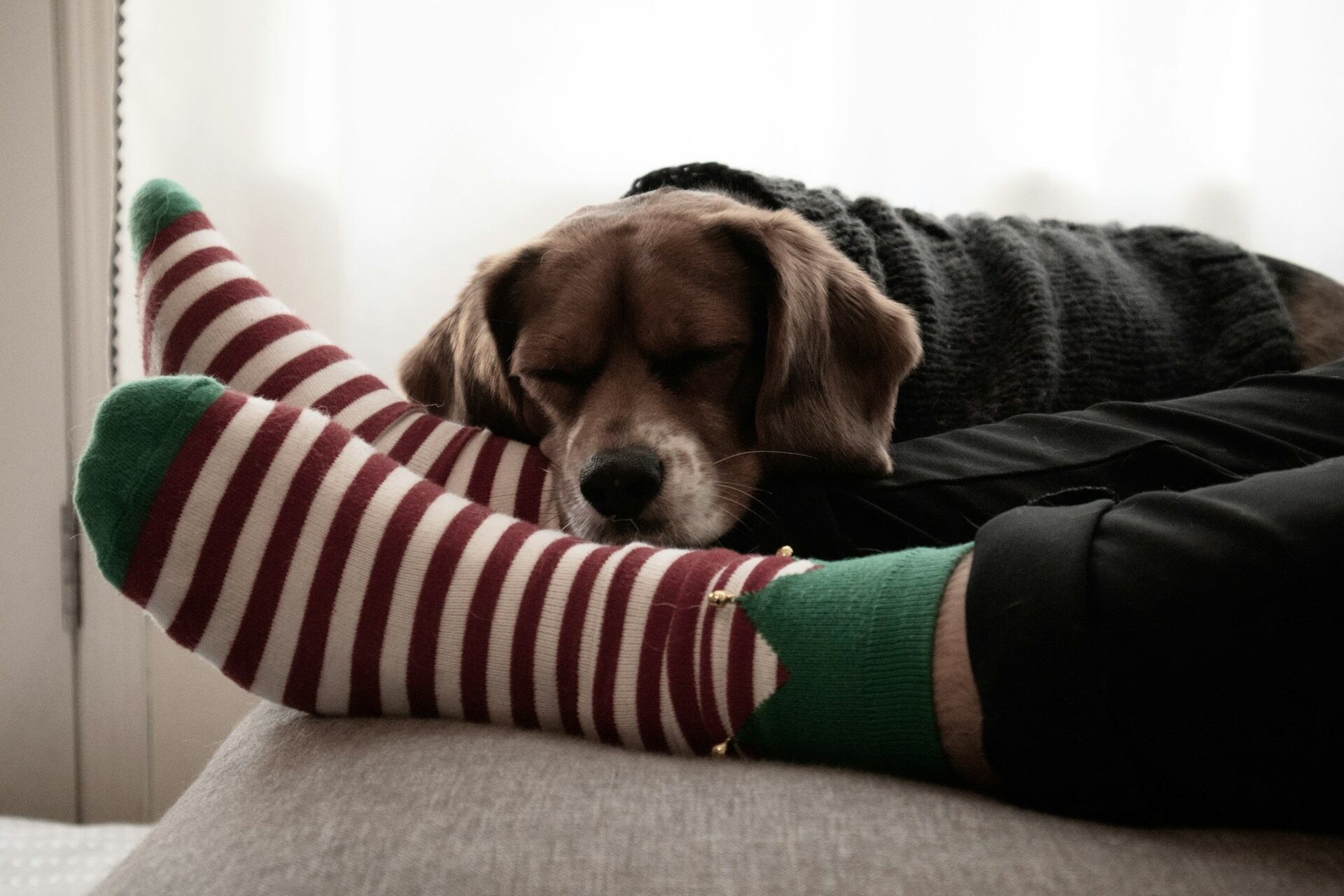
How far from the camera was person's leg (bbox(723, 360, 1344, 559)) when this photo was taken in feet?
3.94

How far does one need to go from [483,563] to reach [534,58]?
1415 millimetres

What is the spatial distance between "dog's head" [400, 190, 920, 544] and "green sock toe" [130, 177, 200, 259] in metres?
0.41

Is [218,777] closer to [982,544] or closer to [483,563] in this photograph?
[483,563]

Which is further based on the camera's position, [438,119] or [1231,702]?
[438,119]

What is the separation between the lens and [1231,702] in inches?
27.6

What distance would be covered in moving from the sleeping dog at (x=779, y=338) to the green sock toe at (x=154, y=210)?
41 cm

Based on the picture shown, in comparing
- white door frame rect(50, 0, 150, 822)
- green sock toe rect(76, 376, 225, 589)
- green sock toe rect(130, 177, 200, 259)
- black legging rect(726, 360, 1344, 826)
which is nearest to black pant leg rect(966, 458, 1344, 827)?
black legging rect(726, 360, 1344, 826)

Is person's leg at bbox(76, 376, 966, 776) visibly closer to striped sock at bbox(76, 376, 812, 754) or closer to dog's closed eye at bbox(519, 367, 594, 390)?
striped sock at bbox(76, 376, 812, 754)

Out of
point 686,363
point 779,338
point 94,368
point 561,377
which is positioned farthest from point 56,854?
point 779,338

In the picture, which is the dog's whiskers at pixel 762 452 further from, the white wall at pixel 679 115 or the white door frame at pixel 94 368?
the white door frame at pixel 94 368

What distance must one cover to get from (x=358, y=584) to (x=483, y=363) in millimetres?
655

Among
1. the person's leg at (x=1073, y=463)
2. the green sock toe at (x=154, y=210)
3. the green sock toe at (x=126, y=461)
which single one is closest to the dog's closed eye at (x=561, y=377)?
the person's leg at (x=1073, y=463)

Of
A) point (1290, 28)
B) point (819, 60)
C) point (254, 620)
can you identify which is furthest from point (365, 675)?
point (1290, 28)

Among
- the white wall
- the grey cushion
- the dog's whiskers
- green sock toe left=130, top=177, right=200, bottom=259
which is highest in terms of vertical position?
the white wall
